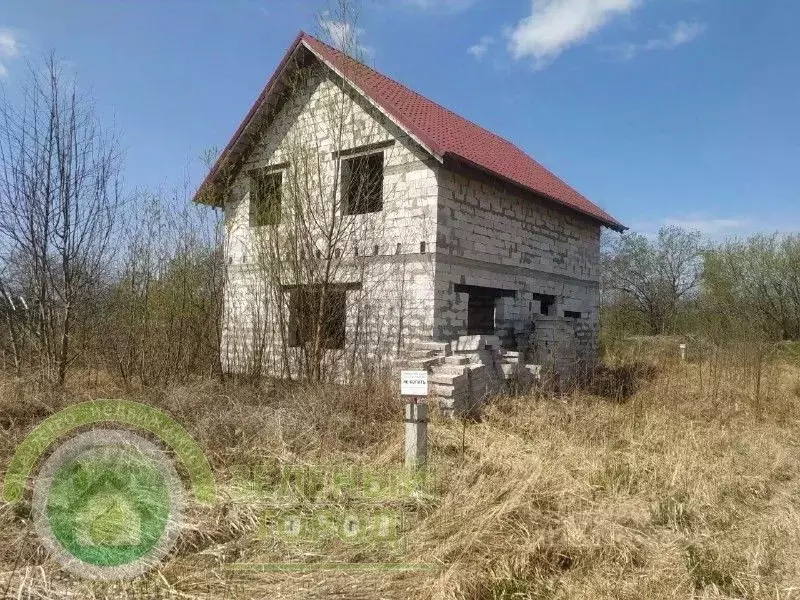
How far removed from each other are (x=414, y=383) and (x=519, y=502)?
4.07 ft

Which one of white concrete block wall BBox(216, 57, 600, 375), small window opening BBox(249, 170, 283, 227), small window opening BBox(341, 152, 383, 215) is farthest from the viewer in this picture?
small window opening BBox(341, 152, 383, 215)

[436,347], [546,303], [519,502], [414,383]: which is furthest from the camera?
[546,303]

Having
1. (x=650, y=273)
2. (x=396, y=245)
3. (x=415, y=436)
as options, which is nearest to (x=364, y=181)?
→ (x=396, y=245)

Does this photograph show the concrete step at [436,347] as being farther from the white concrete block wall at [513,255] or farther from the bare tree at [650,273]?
Result: the bare tree at [650,273]

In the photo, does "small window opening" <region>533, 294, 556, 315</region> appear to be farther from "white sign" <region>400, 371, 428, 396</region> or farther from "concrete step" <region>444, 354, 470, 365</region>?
"white sign" <region>400, 371, 428, 396</region>

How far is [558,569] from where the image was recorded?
3.44 meters

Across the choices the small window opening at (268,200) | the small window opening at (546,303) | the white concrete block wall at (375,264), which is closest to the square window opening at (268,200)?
the small window opening at (268,200)

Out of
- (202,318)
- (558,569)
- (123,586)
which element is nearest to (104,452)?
(123,586)

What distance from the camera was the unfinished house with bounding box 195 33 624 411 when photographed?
8859mm

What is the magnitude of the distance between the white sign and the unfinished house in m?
2.81

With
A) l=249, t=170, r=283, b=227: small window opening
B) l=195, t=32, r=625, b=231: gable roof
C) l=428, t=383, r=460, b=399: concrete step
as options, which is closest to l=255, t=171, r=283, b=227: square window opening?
l=249, t=170, r=283, b=227: small window opening

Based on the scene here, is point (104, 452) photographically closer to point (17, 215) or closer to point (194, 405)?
point (194, 405)

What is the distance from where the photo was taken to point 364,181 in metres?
9.93

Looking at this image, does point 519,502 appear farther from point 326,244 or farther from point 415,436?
point 326,244
